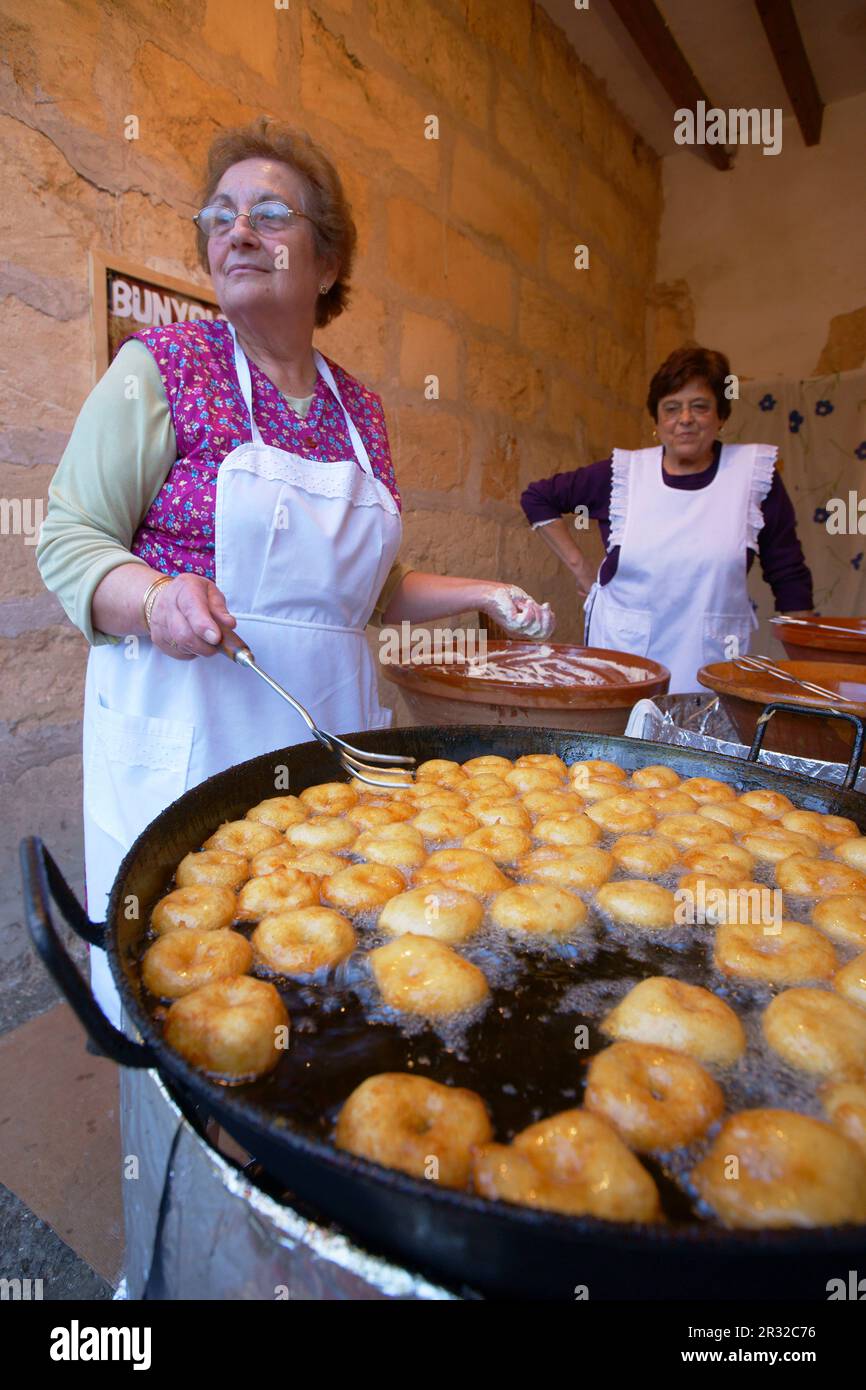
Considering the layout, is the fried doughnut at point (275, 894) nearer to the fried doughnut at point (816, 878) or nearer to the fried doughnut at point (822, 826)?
the fried doughnut at point (816, 878)

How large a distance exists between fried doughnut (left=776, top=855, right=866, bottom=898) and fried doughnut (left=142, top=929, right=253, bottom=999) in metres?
0.69

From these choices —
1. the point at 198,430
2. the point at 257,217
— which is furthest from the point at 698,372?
the point at 198,430

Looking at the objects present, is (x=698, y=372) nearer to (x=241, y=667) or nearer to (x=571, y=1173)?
(x=241, y=667)

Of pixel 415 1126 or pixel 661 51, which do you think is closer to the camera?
pixel 415 1126

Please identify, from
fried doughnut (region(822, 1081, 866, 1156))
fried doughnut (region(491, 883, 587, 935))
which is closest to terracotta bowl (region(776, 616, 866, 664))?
fried doughnut (region(491, 883, 587, 935))

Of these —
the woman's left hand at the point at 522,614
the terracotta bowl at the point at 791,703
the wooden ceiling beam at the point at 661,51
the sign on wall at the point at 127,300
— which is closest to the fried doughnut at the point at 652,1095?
the terracotta bowl at the point at 791,703

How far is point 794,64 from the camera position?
12.7 ft

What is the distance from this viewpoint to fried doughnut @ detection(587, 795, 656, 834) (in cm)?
112

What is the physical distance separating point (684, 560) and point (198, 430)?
2077mm

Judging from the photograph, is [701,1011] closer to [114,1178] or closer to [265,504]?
[265,504]

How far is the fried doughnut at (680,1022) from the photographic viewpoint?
0.67 metres

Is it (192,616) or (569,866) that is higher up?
(192,616)
